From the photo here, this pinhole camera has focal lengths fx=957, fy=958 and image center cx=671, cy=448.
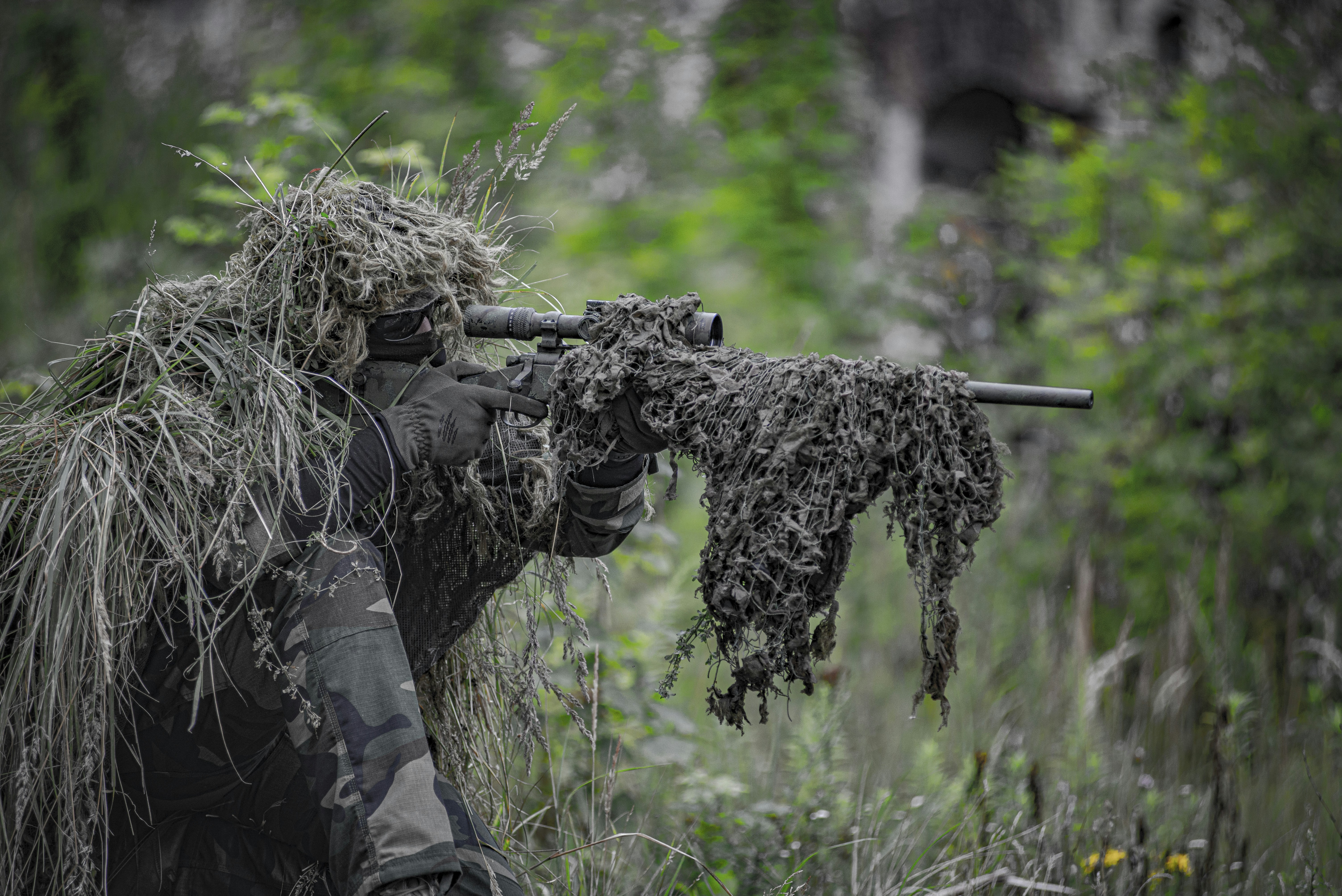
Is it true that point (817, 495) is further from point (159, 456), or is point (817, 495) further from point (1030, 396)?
point (159, 456)

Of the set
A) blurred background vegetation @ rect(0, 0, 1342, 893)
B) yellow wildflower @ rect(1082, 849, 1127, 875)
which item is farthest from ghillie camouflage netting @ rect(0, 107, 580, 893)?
yellow wildflower @ rect(1082, 849, 1127, 875)

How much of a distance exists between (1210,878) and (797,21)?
6.79 meters

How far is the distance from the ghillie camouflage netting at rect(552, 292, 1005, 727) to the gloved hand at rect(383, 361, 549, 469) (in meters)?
0.43

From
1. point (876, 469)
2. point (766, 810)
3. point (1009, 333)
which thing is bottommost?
point (766, 810)

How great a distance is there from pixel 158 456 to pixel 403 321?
1.72ft

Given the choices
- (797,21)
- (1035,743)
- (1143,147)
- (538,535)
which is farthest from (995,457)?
(797,21)

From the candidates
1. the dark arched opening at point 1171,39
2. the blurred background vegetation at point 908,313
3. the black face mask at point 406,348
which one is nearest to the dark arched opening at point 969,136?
the dark arched opening at point 1171,39

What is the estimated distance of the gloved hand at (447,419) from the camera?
1899 mm

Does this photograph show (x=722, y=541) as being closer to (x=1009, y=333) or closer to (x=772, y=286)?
(x=1009, y=333)

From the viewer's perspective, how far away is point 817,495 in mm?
1604

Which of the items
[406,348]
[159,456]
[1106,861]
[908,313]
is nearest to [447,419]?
[406,348]

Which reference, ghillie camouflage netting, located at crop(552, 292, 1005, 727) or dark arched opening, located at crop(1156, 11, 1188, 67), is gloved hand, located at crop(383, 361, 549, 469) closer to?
ghillie camouflage netting, located at crop(552, 292, 1005, 727)

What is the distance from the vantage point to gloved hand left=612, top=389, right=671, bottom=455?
1.83m

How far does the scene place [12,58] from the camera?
20.5ft
